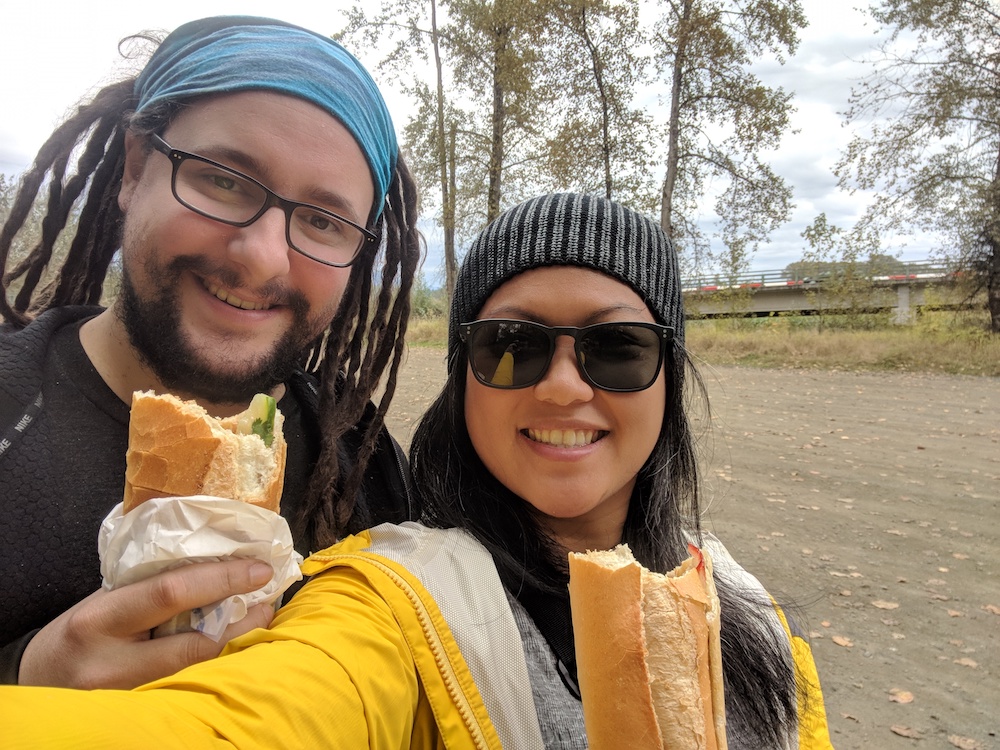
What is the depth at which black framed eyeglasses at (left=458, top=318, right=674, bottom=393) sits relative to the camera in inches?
65.8

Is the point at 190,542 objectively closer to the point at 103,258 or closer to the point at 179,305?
the point at 179,305

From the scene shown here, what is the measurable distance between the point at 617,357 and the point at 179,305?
1.27 m

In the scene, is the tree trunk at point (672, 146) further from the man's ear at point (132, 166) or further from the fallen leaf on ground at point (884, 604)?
the man's ear at point (132, 166)

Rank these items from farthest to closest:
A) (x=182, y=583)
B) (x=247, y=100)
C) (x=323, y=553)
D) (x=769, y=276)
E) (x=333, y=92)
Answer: (x=769, y=276) < (x=333, y=92) < (x=247, y=100) < (x=323, y=553) < (x=182, y=583)

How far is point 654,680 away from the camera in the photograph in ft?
3.89

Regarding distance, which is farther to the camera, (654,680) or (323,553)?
(323,553)

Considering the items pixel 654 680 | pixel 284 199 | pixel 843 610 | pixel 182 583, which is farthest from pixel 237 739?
pixel 843 610

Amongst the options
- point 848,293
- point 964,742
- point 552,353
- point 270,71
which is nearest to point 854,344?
point 848,293

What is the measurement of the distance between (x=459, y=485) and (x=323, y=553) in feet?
1.56

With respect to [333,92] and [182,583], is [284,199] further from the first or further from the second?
[182,583]

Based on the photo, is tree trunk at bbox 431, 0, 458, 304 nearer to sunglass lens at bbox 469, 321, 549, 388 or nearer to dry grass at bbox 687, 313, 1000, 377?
dry grass at bbox 687, 313, 1000, 377

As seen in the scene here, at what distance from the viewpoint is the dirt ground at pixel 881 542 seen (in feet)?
12.3

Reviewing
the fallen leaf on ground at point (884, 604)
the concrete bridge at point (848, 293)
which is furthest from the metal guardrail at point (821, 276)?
the fallen leaf on ground at point (884, 604)

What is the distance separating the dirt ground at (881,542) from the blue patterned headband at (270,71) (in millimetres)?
2069
